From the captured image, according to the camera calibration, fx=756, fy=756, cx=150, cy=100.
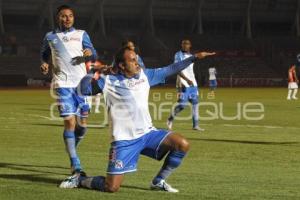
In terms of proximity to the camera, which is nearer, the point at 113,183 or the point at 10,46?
the point at 113,183

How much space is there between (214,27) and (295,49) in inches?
377

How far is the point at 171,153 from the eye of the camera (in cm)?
923

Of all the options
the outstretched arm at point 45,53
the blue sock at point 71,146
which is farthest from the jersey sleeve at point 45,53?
the blue sock at point 71,146

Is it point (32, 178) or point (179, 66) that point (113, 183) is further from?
point (32, 178)

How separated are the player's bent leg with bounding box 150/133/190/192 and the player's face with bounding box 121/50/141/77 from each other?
3.00 feet

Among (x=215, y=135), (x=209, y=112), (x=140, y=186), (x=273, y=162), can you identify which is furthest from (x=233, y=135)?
(x=209, y=112)

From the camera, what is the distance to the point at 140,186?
9781 mm

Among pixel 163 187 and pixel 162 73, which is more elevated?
pixel 162 73

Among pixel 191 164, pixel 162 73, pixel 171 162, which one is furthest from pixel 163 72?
pixel 191 164

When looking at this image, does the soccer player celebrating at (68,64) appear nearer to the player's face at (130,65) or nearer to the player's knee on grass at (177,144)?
the player's face at (130,65)

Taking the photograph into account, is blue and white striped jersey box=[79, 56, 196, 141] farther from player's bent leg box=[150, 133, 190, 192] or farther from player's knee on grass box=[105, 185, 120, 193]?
player's knee on grass box=[105, 185, 120, 193]

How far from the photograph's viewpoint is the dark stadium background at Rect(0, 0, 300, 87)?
70188 mm

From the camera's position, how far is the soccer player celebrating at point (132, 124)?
9.16m

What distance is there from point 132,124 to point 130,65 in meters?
0.74
